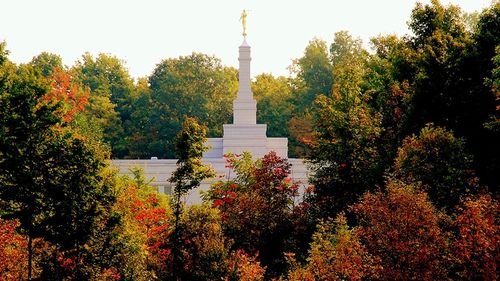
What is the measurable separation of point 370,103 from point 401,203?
2191cm

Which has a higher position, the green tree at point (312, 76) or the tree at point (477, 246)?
the green tree at point (312, 76)

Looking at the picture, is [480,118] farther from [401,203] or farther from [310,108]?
[310,108]

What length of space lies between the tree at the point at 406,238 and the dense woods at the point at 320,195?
5cm

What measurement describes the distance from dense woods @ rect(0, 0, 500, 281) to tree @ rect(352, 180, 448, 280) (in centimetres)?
5

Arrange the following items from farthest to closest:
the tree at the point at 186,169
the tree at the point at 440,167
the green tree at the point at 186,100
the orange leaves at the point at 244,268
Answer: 1. the green tree at the point at 186,100
2. the tree at the point at 186,169
3. the tree at the point at 440,167
4. the orange leaves at the point at 244,268

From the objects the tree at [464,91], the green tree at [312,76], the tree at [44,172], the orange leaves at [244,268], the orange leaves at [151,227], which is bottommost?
the orange leaves at [244,268]

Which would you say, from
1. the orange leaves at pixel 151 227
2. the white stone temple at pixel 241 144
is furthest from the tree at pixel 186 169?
the white stone temple at pixel 241 144

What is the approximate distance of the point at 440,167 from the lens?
31875 mm

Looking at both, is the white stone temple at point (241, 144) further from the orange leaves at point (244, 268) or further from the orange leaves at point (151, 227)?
the orange leaves at point (244, 268)

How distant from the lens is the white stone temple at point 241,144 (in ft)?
192

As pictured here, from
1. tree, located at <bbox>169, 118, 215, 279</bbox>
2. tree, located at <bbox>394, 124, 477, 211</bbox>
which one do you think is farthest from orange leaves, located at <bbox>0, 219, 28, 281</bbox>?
tree, located at <bbox>394, 124, 477, 211</bbox>

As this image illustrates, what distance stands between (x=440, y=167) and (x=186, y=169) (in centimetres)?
975

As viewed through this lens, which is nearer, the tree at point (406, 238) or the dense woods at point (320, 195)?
the tree at point (406, 238)

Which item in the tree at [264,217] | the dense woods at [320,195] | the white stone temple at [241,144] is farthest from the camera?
the white stone temple at [241,144]
